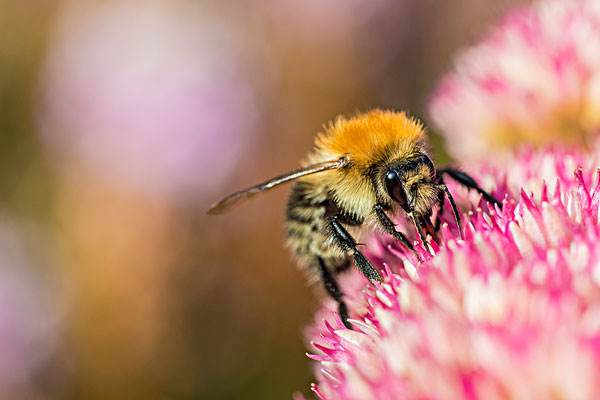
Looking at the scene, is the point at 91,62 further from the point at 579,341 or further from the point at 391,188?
the point at 579,341

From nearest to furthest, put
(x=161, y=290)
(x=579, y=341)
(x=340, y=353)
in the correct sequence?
(x=579, y=341) < (x=340, y=353) < (x=161, y=290)

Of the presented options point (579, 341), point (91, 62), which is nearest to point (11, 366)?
point (91, 62)

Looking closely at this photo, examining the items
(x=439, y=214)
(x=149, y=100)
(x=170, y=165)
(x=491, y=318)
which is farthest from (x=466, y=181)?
(x=149, y=100)

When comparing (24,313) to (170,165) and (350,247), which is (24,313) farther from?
(350,247)

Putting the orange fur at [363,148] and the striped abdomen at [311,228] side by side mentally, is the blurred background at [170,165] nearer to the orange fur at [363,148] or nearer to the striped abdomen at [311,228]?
the striped abdomen at [311,228]

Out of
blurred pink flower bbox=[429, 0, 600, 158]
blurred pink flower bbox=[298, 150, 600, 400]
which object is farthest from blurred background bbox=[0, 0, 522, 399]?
blurred pink flower bbox=[298, 150, 600, 400]

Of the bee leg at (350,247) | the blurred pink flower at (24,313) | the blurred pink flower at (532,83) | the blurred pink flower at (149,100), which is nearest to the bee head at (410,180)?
the bee leg at (350,247)
